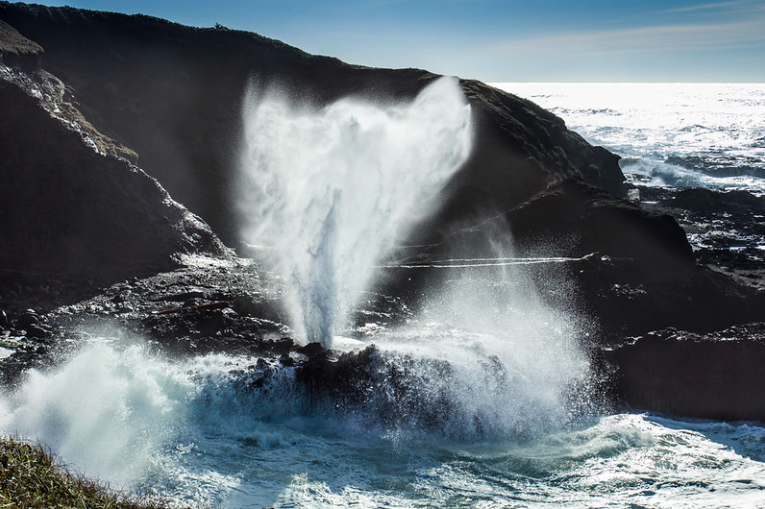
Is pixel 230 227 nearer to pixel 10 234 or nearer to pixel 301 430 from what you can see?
pixel 10 234

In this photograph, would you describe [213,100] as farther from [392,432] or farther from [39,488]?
[39,488]

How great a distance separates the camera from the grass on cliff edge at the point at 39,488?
6.46m

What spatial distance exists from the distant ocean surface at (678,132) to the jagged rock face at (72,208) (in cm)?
4554

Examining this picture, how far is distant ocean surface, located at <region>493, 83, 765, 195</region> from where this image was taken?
61.3m

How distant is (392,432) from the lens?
43.2 ft

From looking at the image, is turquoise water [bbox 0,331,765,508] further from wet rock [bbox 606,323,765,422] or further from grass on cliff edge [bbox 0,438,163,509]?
grass on cliff edge [bbox 0,438,163,509]

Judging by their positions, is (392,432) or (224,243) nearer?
(392,432)

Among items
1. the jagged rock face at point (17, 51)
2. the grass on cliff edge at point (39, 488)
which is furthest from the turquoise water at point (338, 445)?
the jagged rock face at point (17, 51)

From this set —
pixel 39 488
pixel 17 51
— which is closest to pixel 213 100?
pixel 17 51

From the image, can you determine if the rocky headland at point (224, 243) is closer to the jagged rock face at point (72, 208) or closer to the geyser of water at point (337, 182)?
the jagged rock face at point (72, 208)

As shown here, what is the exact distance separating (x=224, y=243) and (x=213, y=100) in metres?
12.7

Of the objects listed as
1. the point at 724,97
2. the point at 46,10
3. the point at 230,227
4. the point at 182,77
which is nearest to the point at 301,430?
the point at 230,227

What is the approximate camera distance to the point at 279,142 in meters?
31.8

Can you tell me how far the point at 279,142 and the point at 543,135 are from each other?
13.9 m
